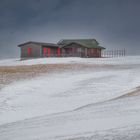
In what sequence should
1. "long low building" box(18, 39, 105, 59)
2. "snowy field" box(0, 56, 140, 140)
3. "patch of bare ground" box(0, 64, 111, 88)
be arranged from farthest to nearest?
"long low building" box(18, 39, 105, 59) < "patch of bare ground" box(0, 64, 111, 88) < "snowy field" box(0, 56, 140, 140)

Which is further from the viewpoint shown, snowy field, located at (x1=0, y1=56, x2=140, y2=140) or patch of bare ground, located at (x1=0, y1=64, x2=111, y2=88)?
patch of bare ground, located at (x1=0, y1=64, x2=111, y2=88)

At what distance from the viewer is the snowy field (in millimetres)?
6586

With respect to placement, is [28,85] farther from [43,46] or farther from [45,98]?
[43,46]

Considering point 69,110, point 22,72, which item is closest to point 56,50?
point 22,72

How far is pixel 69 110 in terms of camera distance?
36.1 feet

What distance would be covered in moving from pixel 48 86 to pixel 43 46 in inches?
1630

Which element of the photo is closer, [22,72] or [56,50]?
[22,72]

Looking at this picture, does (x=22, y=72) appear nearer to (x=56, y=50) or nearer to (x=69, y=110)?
(x=69, y=110)

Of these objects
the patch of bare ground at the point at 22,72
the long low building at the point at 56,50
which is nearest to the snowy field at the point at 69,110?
the patch of bare ground at the point at 22,72

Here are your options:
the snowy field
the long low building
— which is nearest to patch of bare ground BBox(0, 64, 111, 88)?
the snowy field

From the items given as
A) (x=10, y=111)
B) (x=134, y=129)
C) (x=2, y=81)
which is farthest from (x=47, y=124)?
(x=2, y=81)

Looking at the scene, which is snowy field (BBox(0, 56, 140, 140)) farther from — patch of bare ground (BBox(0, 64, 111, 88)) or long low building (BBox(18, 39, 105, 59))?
long low building (BBox(18, 39, 105, 59))

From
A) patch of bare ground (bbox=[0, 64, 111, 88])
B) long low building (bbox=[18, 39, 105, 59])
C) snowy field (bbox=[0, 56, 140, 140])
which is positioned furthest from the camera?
long low building (bbox=[18, 39, 105, 59])

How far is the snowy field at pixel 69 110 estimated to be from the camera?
6.59m
